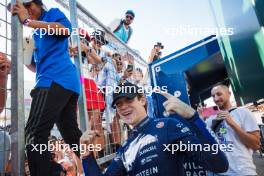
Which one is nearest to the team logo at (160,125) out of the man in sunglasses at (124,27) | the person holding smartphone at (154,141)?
the person holding smartphone at (154,141)

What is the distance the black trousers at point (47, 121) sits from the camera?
1669 millimetres

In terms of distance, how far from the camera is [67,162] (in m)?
4.04

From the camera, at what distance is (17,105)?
169cm

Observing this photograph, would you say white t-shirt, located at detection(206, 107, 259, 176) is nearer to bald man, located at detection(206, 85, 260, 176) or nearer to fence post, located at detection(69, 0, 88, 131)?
bald man, located at detection(206, 85, 260, 176)

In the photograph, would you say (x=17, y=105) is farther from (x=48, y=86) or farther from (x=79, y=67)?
(x=79, y=67)

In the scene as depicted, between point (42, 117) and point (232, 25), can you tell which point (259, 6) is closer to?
point (232, 25)

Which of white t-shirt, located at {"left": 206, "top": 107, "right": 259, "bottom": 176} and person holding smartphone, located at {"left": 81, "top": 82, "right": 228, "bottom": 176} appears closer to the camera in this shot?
person holding smartphone, located at {"left": 81, "top": 82, "right": 228, "bottom": 176}

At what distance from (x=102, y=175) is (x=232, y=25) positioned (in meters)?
1.39

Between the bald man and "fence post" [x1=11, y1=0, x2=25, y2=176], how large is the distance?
5.55ft

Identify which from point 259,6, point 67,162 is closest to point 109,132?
point 67,162

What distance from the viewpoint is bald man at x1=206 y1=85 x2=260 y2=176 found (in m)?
2.30

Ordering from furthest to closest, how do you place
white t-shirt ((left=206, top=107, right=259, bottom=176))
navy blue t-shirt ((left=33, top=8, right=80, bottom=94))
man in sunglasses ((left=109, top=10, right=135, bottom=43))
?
man in sunglasses ((left=109, top=10, right=135, bottom=43))
white t-shirt ((left=206, top=107, right=259, bottom=176))
navy blue t-shirt ((left=33, top=8, right=80, bottom=94))

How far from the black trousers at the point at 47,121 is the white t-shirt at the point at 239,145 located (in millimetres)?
1377

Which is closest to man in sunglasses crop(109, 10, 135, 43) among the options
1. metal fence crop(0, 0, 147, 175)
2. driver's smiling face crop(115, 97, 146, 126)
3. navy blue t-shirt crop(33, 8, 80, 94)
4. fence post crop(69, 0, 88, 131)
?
metal fence crop(0, 0, 147, 175)
